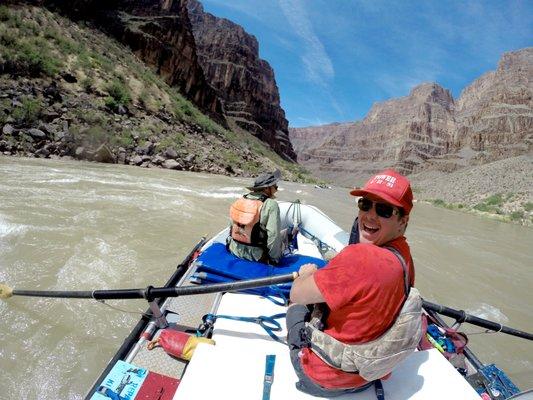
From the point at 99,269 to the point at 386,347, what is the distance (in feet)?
14.3

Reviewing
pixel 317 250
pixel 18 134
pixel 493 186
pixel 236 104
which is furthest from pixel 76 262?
pixel 236 104

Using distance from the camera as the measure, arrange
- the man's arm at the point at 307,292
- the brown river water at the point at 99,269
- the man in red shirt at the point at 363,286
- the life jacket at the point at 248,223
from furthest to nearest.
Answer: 1. the life jacket at the point at 248,223
2. the brown river water at the point at 99,269
3. the man's arm at the point at 307,292
4. the man in red shirt at the point at 363,286

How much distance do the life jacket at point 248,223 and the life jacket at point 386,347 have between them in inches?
81.7

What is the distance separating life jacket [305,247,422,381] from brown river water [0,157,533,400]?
6.10 ft

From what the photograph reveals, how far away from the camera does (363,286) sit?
1439 millimetres

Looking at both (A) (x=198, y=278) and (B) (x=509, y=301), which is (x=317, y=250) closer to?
(A) (x=198, y=278)

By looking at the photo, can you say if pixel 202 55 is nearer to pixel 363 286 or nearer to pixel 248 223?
pixel 248 223

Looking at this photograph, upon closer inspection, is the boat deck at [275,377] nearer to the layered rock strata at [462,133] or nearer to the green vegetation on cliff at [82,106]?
the green vegetation on cliff at [82,106]

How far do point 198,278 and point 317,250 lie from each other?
1.99 m

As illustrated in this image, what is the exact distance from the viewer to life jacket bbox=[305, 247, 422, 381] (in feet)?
4.99

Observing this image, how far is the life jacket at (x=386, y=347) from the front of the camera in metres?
1.52

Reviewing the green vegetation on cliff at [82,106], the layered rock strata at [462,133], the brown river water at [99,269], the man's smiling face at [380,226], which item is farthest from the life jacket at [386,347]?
the layered rock strata at [462,133]

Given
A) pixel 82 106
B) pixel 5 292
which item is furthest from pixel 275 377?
pixel 82 106

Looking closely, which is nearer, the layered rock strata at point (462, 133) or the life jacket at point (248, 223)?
the life jacket at point (248, 223)
